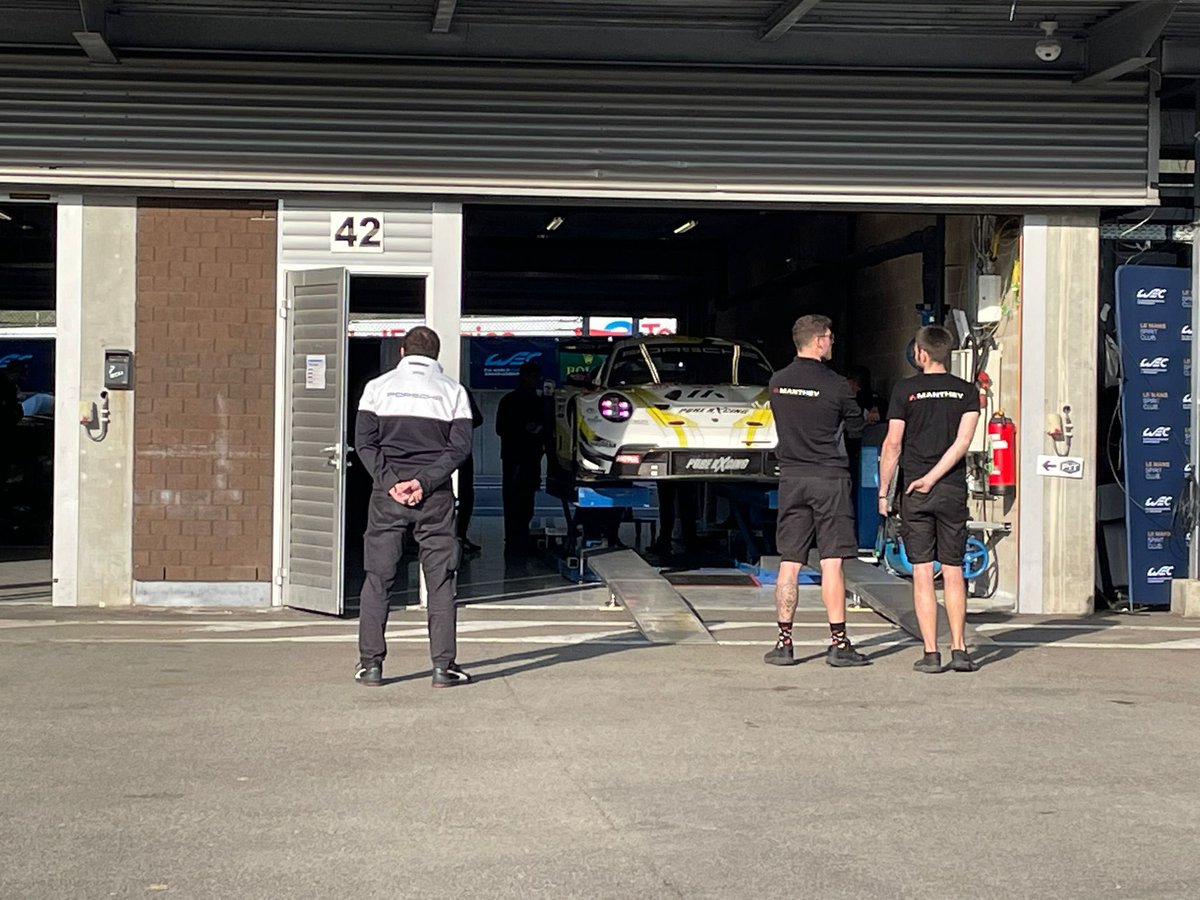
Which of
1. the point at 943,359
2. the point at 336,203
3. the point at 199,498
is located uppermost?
the point at 336,203

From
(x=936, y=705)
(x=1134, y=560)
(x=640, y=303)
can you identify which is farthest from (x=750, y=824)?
(x=640, y=303)

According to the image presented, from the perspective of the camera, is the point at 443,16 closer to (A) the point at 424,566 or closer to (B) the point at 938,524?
(A) the point at 424,566

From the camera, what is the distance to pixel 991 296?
12398 millimetres

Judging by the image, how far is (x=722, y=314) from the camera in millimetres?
23016

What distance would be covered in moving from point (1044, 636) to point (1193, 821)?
16.4 feet

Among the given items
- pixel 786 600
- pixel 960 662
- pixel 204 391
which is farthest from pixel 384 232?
pixel 960 662

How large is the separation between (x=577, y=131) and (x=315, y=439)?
280 cm

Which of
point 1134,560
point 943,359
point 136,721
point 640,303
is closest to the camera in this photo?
point 136,721

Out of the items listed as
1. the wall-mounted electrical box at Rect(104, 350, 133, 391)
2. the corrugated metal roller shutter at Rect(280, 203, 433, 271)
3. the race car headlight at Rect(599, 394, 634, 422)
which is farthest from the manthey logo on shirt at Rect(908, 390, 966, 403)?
the wall-mounted electrical box at Rect(104, 350, 133, 391)

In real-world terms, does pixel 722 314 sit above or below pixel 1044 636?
above

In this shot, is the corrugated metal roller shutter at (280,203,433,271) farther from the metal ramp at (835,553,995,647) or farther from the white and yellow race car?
the metal ramp at (835,553,995,647)

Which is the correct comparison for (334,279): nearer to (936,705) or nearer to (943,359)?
(943,359)

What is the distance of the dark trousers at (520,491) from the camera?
16672mm

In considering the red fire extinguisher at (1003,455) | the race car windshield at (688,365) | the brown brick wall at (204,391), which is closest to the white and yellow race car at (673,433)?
the race car windshield at (688,365)
